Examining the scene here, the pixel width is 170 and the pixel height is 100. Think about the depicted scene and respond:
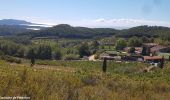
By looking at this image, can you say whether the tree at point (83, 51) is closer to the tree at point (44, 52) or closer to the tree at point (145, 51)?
the tree at point (44, 52)

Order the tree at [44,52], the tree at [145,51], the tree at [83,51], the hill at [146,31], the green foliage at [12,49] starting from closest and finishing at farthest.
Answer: the green foliage at [12,49], the tree at [44,52], the tree at [145,51], the tree at [83,51], the hill at [146,31]

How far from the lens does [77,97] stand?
574 centimetres

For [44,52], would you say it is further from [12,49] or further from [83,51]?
[83,51]

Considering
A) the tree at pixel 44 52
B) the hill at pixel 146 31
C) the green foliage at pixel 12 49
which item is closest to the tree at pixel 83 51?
the tree at pixel 44 52

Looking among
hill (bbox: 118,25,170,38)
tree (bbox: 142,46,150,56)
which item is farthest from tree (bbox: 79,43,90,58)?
hill (bbox: 118,25,170,38)

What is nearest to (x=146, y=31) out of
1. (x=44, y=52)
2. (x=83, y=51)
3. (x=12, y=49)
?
(x=83, y=51)

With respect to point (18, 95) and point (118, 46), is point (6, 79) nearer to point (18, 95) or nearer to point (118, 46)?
point (18, 95)

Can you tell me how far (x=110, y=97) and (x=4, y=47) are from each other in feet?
307

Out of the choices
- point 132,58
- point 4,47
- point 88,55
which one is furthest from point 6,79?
point 88,55

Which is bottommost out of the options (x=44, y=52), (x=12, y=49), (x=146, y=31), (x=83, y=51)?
(x=83, y=51)

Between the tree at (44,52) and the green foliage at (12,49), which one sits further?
the tree at (44,52)

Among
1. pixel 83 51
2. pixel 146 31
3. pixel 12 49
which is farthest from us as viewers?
pixel 146 31

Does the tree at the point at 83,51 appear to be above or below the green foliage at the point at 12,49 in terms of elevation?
below

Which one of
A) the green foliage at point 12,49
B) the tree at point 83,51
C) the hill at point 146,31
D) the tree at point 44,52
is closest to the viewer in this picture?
the green foliage at point 12,49
